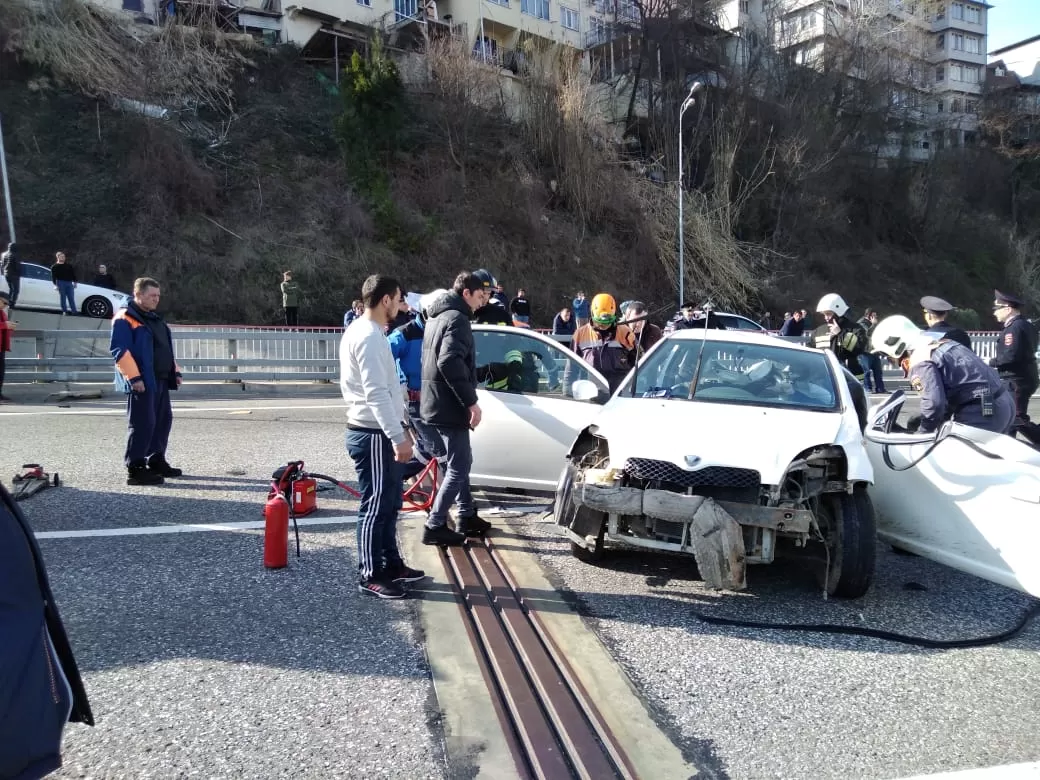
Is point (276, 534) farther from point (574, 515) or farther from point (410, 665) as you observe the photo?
point (574, 515)

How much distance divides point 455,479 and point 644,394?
4.98 feet

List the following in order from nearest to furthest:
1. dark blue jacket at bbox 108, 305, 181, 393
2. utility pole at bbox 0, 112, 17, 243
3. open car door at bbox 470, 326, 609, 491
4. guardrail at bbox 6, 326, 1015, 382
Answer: open car door at bbox 470, 326, 609, 491
dark blue jacket at bbox 108, 305, 181, 393
guardrail at bbox 6, 326, 1015, 382
utility pole at bbox 0, 112, 17, 243

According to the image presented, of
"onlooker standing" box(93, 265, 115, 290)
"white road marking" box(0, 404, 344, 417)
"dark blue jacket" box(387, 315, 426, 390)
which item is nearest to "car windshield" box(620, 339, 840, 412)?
"dark blue jacket" box(387, 315, 426, 390)

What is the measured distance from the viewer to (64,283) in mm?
17797

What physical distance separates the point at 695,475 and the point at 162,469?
17.3 feet

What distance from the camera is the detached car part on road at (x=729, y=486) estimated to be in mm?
3990

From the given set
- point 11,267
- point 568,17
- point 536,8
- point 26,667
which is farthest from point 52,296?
point 568,17

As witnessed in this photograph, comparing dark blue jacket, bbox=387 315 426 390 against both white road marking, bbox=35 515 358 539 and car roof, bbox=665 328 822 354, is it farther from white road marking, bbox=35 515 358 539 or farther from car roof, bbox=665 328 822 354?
car roof, bbox=665 328 822 354

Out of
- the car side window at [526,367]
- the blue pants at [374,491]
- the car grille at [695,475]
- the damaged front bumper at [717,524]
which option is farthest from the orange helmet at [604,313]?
the blue pants at [374,491]

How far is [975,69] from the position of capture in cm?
7038

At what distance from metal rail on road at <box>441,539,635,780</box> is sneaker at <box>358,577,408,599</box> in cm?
36

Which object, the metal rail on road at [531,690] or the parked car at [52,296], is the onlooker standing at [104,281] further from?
the metal rail on road at [531,690]

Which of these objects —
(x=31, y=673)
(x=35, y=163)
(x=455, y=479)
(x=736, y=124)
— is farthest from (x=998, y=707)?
(x=736, y=124)

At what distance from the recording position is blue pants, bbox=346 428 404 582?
13.8 ft
